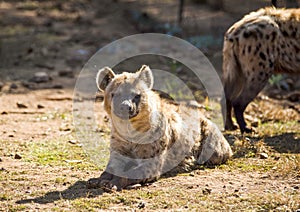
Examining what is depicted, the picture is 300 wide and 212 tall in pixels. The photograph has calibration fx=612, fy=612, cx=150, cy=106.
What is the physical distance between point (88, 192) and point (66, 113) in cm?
309

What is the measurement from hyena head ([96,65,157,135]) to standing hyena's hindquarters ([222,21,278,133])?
7.24 ft

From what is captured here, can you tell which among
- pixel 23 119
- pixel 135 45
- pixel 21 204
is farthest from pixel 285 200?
pixel 135 45

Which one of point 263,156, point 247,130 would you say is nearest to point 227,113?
point 247,130

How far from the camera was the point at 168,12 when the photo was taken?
1326cm

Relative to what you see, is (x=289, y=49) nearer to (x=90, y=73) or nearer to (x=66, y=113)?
(x=66, y=113)

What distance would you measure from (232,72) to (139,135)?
252cm

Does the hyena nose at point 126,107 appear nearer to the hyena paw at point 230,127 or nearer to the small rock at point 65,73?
the hyena paw at point 230,127

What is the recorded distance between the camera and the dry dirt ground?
4.61 m

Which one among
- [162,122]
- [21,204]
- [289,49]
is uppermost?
[289,49]

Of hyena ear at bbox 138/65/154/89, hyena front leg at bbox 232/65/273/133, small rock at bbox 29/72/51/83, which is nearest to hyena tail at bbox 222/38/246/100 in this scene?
hyena front leg at bbox 232/65/273/133

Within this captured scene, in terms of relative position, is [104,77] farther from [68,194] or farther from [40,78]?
[40,78]

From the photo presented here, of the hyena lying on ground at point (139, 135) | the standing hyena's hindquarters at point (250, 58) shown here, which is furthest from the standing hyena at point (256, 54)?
the hyena lying on ground at point (139, 135)

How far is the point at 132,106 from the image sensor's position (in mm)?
4906

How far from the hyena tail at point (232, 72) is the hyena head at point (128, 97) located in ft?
7.33
